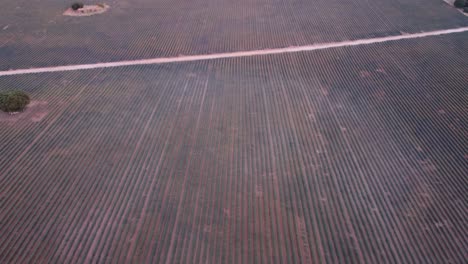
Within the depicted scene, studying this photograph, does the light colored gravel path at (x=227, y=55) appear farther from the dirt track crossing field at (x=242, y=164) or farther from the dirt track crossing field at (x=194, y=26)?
the dirt track crossing field at (x=242, y=164)

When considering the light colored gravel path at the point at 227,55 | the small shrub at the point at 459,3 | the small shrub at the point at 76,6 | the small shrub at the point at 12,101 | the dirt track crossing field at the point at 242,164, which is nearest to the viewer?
the dirt track crossing field at the point at 242,164

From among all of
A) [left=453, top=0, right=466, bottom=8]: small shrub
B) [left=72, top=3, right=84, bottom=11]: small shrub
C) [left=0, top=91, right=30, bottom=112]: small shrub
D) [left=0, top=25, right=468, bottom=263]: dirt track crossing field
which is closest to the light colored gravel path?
→ [left=0, top=25, right=468, bottom=263]: dirt track crossing field

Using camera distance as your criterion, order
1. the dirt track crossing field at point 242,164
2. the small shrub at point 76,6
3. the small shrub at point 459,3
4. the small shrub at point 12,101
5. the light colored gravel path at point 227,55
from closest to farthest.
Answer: the dirt track crossing field at point 242,164, the small shrub at point 12,101, the light colored gravel path at point 227,55, the small shrub at point 459,3, the small shrub at point 76,6

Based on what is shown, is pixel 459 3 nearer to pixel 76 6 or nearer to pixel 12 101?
pixel 76 6

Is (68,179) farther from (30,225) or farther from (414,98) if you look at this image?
(414,98)

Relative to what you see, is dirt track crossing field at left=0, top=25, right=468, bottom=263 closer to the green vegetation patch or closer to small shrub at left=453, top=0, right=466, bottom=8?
the green vegetation patch

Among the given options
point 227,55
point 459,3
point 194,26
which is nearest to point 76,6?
point 194,26

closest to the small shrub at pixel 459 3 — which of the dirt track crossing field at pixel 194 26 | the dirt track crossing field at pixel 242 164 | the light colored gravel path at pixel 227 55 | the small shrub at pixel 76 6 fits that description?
the dirt track crossing field at pixel 194 26

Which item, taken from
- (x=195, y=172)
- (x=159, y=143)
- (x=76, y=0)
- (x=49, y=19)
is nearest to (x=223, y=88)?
(x=159, y=143)
